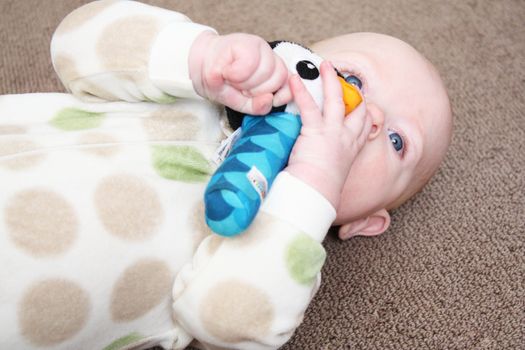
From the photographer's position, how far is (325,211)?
68 centimetres

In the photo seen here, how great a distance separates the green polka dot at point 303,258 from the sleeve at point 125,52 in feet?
0.79

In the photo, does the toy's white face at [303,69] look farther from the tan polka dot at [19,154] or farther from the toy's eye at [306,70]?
the tan polka dot at [19,154]

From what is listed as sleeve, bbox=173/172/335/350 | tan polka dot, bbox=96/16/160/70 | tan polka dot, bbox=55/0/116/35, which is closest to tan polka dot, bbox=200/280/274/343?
sleeve, bbox=173/172/335/350

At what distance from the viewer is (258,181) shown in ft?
2.08

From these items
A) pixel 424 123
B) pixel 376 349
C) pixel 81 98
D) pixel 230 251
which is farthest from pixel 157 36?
pixel 376 349

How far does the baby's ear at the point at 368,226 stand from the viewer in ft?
3.10

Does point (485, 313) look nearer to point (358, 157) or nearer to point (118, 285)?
point (358, 157)

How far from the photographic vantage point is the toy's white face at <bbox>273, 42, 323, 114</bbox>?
2.36ft

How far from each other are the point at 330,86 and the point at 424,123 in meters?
Answer: 0.22

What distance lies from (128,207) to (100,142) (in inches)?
4.0

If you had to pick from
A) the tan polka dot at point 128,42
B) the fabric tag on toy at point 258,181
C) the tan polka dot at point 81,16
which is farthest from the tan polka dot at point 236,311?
the tan polka dot at point 81,16

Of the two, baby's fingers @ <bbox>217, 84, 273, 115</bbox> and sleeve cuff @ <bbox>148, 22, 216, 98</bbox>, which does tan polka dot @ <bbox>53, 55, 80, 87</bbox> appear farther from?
baby's fingers @ <bbox>217, 84, 273, 115</bbox>

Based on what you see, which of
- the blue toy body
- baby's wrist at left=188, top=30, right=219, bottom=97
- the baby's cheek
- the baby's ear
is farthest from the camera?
the baby's ear

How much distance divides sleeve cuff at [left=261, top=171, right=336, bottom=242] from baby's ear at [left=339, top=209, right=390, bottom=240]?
0.28 meters
